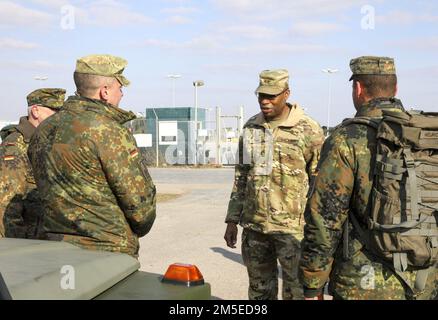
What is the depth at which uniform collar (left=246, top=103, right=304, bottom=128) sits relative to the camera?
4.22 m

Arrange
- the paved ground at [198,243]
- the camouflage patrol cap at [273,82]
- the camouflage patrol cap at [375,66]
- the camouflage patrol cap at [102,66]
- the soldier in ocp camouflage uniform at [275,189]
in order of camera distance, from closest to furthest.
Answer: the camouflage patrol cap at [375,66] → the camouflage patrol cap at [102,66] → the soldier in ocp camouflage uniform at [275,189] → the camouflage patrol cap at [273,82] → the paved ground at [198,243]

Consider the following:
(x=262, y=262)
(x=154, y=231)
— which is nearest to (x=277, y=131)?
(x=262, y=262)

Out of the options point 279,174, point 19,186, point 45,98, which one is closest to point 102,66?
point 45,98

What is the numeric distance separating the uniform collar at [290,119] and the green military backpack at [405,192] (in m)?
1.63

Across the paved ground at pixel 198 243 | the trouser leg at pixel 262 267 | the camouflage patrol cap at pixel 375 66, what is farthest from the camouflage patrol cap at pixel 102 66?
the paved ground at pixel 198 243

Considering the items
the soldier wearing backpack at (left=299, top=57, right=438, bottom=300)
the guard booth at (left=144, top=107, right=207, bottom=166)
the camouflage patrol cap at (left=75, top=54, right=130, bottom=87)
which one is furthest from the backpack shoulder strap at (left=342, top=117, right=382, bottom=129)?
the guard booth at (left=144, top=107, right=207, bottom=166)

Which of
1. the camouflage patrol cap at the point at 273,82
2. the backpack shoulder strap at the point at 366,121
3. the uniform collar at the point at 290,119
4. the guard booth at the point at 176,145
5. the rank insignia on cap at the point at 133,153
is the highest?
the camouflage patrol cap at the point at 273,82

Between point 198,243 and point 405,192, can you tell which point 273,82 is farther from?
point 198,243

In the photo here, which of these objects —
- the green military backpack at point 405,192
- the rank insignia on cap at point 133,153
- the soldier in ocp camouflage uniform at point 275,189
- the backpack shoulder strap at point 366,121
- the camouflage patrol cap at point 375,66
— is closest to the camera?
the green military backpack at point 405,192

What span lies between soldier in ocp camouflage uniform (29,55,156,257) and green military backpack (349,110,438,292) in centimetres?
128

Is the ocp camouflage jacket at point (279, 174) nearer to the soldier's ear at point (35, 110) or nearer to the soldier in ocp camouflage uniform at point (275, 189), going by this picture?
the soldier in ocp camouflage uniform at point (275, 189)

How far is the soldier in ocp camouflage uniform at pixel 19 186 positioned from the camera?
161 inches

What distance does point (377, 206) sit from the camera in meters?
2.60

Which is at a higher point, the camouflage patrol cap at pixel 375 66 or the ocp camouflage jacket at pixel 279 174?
the camouflage patrol cap at pixel 375 66
